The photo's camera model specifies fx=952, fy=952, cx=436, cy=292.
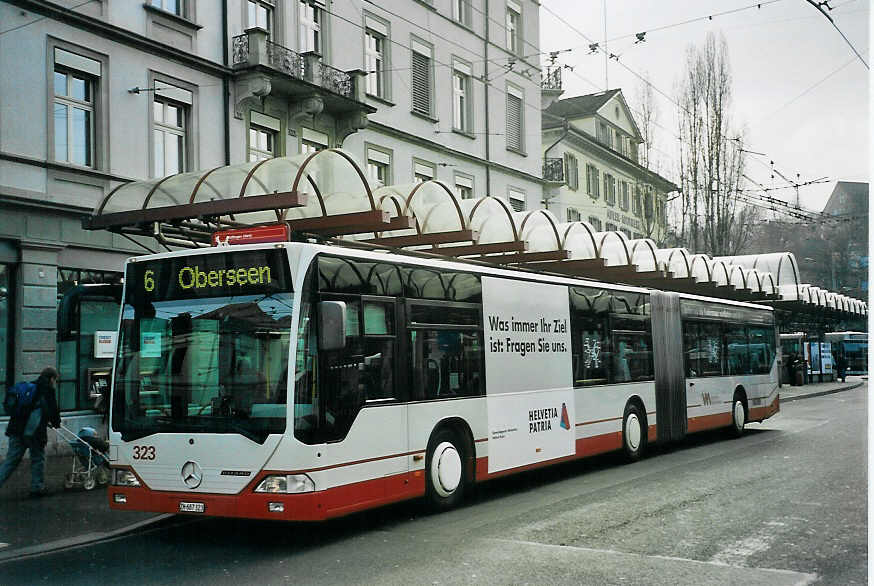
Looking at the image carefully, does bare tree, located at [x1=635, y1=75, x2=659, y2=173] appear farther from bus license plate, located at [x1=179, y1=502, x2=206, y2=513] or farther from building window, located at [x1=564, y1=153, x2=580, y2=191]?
bus license plate, located at [x1=179, y1=502, x2=206, y2=513]

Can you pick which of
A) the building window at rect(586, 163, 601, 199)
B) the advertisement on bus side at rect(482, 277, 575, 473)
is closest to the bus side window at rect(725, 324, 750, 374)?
the advertisement on bus side at rect(482, 277, 575, 473)

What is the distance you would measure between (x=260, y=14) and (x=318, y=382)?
15189 mm

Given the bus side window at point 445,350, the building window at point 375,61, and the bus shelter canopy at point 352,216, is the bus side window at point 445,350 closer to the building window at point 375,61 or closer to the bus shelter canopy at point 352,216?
the bus shelter canopy at point 352,216

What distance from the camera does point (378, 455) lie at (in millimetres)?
9617

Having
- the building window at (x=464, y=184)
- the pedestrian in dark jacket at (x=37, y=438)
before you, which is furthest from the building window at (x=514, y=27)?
the pedestrian in dark jacket at (x=37, y=438)

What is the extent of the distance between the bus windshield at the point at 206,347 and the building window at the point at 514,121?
24542mm

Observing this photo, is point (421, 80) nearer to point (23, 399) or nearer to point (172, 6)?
point (172, 6)

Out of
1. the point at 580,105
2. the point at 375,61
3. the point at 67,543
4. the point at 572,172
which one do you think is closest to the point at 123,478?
the point at 67,543

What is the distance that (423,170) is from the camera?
92.1 feet

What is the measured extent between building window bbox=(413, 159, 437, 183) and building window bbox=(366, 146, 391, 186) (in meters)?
1.22

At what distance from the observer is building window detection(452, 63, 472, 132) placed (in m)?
29.9

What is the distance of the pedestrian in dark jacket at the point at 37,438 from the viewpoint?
12.0 m

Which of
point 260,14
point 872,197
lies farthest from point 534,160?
point 872,197

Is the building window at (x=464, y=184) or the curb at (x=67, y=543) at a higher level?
the building window at (x=464, y=184)
